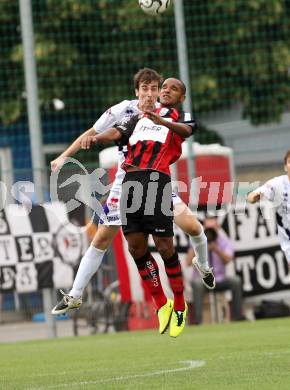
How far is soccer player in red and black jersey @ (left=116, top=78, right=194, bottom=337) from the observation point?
9.81 m

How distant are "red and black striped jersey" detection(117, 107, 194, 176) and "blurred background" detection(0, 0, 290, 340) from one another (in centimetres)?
1027

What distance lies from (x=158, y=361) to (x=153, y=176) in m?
1.81

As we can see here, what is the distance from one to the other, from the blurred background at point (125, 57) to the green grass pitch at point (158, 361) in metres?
7.04

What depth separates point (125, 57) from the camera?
20.8 m

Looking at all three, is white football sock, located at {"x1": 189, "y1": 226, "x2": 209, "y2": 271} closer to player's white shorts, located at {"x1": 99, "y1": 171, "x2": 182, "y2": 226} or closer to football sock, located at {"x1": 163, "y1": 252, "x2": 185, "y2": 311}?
football sock, located at {"x1": 163, "y1": 252, "x2": 185, "y2": 311}

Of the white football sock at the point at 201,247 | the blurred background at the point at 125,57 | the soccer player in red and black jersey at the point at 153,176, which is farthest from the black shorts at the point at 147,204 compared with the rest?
the blurred background at the point at 125,57

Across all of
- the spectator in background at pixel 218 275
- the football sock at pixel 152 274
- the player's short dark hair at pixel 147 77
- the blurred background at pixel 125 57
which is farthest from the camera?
the blurred background at pixel 125 57

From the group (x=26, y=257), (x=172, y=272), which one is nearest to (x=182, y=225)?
(x=172, y=272)

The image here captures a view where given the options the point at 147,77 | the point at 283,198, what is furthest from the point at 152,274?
the point at 147,77

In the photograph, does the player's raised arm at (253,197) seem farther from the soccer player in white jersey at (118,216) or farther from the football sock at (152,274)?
the football sock at (152,274)

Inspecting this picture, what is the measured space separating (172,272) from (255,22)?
38.0ft

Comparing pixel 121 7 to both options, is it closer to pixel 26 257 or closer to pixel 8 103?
pixel 8 103

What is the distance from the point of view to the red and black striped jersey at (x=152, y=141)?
987cm

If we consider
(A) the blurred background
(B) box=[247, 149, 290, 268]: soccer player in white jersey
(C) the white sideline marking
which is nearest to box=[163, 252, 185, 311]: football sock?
(C) the white sideline marking
